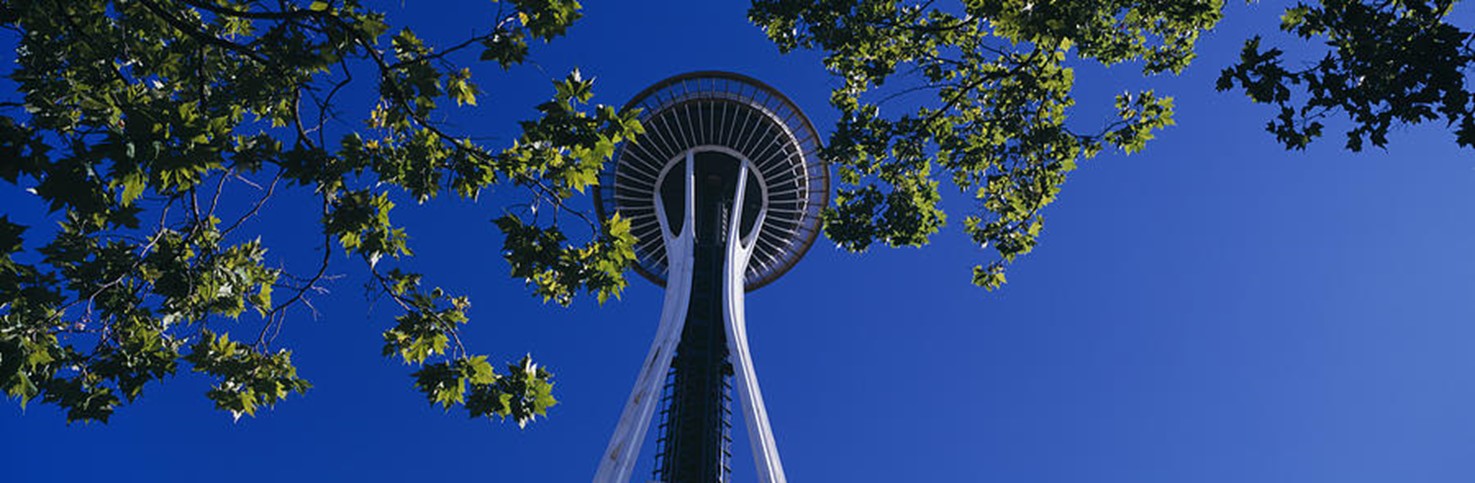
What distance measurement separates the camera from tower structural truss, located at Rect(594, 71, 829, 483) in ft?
111

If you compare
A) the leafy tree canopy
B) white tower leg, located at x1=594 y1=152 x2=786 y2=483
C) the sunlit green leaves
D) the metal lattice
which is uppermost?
the metal lattice

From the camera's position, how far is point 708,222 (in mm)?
46938

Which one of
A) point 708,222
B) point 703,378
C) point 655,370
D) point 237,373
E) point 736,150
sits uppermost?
point 736,150

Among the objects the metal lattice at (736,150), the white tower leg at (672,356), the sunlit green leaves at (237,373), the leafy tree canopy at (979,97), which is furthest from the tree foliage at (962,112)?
the metal lattice at (736,150)

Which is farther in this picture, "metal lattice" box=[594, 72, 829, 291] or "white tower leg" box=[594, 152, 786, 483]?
"metal lattice" box=[594, 72, 829, 291]

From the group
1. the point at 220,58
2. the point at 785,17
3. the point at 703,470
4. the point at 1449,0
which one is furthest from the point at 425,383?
the point at 703,470

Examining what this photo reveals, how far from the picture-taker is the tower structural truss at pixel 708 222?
111 feet

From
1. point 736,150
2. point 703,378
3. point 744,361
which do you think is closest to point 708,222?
point 736,150

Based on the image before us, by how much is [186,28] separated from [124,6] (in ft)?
7.89

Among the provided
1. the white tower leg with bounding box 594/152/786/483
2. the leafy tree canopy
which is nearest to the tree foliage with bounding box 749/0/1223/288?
the leafy tree canopy

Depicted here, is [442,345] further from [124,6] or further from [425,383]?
[124,6]

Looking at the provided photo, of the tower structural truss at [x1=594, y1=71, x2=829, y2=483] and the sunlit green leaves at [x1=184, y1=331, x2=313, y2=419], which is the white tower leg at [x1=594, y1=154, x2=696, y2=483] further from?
the sunlit green leaves at [x1=184, y1=331, x2=313, y2=419]

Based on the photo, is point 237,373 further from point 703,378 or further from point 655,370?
point 703,378

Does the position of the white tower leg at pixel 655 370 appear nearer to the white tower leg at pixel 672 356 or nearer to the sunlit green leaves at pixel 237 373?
the white tower leg at pixel 672 356
